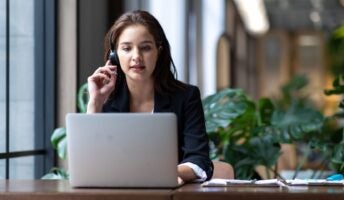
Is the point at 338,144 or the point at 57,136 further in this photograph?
the point at 338,144

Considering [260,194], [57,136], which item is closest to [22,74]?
[57,136]

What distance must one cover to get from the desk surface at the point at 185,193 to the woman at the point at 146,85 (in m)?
0.46

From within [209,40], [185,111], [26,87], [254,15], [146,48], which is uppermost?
[254,15]

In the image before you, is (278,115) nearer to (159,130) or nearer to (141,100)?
(141,100)

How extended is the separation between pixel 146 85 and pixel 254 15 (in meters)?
14.0

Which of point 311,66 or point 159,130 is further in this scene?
point 311,66

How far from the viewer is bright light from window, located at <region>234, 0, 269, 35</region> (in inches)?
602

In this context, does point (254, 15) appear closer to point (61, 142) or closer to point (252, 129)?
point (252, 129)

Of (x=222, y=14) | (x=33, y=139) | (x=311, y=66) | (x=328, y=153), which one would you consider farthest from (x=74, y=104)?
(x=311, y=66)

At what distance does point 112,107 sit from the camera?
10.3 ft

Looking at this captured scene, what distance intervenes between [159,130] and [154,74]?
650 millimetres

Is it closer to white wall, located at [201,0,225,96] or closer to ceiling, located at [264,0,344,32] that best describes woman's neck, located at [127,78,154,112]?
white wall, located at [201,0,225,96]

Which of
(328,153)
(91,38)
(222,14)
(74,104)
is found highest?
(222,14)

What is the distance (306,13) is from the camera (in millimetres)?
19359
